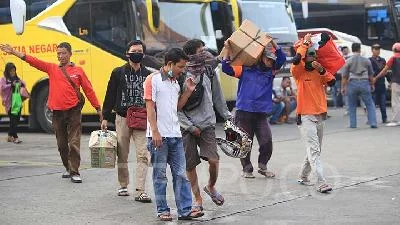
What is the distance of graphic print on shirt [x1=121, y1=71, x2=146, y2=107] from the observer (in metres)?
9.97

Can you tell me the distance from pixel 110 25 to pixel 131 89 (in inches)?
337

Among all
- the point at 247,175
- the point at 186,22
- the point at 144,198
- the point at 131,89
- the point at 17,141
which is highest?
the point at 186,22

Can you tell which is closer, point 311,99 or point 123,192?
point 123,192

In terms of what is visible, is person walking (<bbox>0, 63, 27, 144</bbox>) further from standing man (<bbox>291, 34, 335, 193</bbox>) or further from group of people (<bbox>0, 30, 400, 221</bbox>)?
standing man (<bbox>291, 34, 335, 193</bbox>)

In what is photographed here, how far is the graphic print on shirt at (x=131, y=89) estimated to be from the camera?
9969 mm

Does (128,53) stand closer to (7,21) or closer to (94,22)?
(94,22)

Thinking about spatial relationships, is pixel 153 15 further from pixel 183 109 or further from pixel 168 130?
pixel 168 130

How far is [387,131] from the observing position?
59.7 feet

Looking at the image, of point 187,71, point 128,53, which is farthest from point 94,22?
point 187,71

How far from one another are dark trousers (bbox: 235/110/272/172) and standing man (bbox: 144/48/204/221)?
3046 mm

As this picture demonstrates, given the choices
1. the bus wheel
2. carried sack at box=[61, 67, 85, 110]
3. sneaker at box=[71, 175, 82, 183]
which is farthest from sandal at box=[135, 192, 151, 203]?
the bus wheel

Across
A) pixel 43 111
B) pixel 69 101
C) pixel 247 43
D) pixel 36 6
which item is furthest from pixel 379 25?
pixel 247 43

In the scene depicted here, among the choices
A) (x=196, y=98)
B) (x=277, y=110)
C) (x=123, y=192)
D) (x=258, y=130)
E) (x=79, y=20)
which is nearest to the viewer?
(x=196, y=98)

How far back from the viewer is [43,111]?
1925 centimetres
